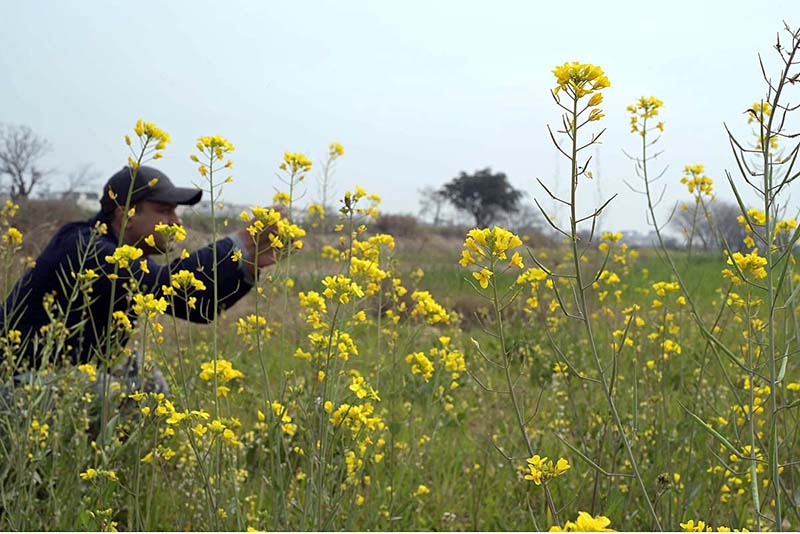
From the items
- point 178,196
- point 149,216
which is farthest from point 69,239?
point 178,196

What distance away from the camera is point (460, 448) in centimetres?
311

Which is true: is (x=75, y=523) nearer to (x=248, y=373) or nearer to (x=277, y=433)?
(x=277, y=433)

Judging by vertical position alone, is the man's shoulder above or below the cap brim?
below

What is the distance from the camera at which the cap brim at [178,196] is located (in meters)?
3.23

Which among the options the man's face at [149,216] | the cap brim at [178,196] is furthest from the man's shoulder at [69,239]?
the cap brim at [178,196]

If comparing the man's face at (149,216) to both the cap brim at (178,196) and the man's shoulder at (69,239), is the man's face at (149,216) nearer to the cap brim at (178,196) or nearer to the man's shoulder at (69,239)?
the cap brim at (178,196)

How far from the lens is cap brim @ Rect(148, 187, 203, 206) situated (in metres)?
3.23

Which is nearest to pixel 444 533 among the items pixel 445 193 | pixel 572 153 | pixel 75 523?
pixel 75 523

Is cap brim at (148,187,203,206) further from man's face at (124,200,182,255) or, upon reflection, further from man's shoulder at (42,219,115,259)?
man's shoulder at (42,219,115,259)

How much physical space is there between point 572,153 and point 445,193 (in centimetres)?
3133

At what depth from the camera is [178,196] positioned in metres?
3.24

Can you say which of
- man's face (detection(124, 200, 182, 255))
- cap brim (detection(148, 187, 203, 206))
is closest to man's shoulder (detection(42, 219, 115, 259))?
man's face (detection(124, 200, 182, 255))

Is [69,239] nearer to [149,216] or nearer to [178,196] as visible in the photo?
[149,216]

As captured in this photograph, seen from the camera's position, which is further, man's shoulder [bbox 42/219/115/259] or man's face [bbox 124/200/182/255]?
man's face [bbox 124/200/182/255]
